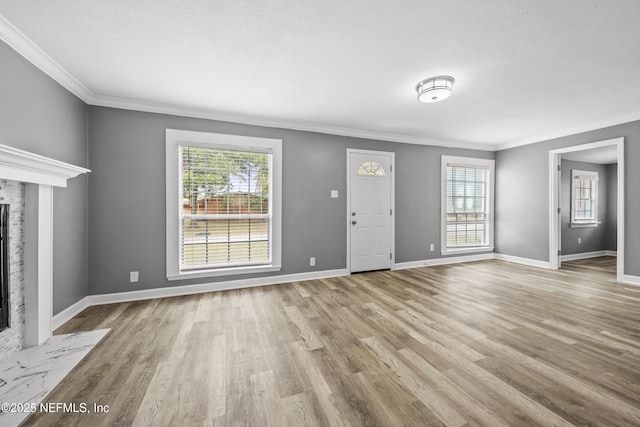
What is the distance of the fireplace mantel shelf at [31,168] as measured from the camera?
1706 millimetres

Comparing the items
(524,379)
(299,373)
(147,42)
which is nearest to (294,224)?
(299,373)

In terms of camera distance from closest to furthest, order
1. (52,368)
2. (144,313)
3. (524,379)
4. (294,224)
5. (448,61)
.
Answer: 1. (524,379)
2. (52,368)
3. (448,61)
4. (144,313)
5. (294,224)

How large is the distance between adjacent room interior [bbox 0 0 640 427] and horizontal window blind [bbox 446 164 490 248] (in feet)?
2.13

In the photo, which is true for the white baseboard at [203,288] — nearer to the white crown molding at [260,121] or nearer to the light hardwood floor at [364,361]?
the light hardwood floor at [364,361]

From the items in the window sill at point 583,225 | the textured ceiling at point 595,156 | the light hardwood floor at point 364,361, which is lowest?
the light hardwood floor at point 364,361

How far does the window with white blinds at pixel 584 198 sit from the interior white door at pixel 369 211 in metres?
4.77

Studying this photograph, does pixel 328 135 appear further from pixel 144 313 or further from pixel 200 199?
pixel 144 313

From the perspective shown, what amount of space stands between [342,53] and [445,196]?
3.99m

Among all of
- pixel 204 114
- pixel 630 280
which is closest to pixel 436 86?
pixel 204 114

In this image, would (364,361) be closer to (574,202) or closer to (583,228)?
(574,202)

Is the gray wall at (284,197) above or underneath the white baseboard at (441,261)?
above

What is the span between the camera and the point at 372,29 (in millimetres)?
1911

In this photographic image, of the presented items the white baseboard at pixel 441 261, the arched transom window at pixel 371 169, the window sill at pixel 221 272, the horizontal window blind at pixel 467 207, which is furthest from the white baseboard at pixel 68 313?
the horizontal window blind at pixel 467 207

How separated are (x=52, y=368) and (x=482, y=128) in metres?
6.03
